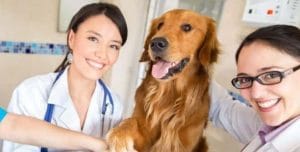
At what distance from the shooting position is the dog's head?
1.13 metres

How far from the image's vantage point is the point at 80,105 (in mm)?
1315

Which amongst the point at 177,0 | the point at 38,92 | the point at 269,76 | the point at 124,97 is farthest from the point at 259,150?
the point at 124,97

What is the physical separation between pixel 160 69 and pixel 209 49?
0.20 m

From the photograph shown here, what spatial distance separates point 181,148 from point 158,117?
144 millimetres

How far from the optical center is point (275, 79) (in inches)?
30.9

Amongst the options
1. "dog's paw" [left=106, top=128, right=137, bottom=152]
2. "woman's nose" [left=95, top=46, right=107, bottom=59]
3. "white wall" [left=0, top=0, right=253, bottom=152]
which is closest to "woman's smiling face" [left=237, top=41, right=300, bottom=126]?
"dog's paw" [left=106, top=128, right=137, bottom=152]

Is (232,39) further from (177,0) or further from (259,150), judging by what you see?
(259,150)

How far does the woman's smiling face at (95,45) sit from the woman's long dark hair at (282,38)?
0.56 meters

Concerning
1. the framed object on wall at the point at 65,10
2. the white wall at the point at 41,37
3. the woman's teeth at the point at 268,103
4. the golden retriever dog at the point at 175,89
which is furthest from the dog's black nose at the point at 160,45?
the framed object on wall at the point at 65,10

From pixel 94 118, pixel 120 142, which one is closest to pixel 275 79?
pixel 120 142

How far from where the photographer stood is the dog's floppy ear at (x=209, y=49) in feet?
3.84

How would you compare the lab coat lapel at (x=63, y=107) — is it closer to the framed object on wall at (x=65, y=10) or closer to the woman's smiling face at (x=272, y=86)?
the woman's smiling face at (x=272, y=86)

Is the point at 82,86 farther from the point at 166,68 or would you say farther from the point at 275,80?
the point at 275,80

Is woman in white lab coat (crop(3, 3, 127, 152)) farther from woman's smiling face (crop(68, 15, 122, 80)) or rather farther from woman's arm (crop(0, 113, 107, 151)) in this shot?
woman's arm (crop(0, 113, 107, 151))
